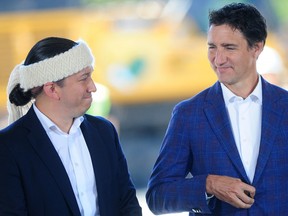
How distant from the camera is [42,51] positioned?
8.48ft

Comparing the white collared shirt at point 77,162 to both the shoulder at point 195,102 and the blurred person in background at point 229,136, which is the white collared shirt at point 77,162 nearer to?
the blurred person in background at point 229,136

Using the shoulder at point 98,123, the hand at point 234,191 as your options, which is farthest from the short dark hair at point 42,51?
the hand at point 234,191

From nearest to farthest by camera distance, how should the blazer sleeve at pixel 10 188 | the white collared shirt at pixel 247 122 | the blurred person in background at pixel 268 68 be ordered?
the blazer sleeve at pixel 10 188 → the white collared shirt at pixel 247 122 → the blurred person in background at pixel 268 68

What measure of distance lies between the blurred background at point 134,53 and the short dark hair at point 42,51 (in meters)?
6.71

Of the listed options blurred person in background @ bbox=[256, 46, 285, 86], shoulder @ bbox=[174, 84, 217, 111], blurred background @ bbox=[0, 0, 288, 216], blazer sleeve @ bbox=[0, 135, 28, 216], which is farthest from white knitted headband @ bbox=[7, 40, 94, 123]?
blurred background @ bbox=[0, 0, 288, 216]

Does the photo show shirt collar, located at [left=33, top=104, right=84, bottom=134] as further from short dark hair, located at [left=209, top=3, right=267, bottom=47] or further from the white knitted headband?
short dark hair, located at [left=209, top=3, right=267, bottom=47]

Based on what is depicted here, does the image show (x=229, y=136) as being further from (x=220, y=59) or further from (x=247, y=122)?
(x=220, y=59)

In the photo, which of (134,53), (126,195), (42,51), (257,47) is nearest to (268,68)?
(257,47)

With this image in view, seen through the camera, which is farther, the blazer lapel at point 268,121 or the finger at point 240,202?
the blazer lapel at point 268,121

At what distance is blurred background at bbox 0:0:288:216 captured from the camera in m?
9.66

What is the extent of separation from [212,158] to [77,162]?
439 millimetres

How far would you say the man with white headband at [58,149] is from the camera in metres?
2.49

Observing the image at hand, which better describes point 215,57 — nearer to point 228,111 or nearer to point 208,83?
point 228,111

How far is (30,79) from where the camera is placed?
2586 millimetres
